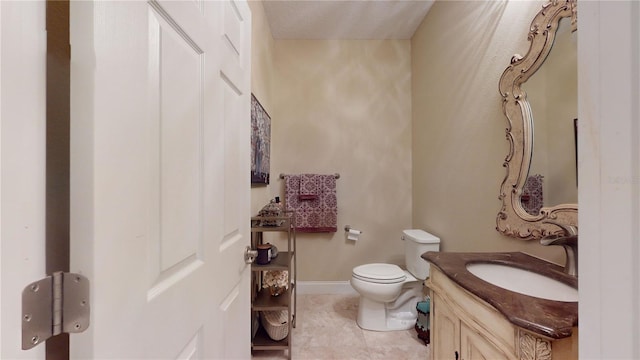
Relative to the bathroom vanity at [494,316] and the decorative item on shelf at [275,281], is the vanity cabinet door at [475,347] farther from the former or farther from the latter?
the decorative item on shelf at [275,281]

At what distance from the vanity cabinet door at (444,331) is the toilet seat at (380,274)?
2.24 feet

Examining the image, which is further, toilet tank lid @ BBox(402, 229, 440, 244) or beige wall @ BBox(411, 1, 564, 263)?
toilet tank lid @ BBox(402, 229, 440, 244)

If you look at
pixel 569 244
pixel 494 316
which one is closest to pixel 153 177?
pixel 494 316

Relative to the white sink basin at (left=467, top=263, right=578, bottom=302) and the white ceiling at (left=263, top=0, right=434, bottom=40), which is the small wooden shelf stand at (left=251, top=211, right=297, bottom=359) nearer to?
the white sink basin at (left=467, top=263, right=578, bottom=302)

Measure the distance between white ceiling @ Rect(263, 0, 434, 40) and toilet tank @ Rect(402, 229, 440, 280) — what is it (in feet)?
6.42

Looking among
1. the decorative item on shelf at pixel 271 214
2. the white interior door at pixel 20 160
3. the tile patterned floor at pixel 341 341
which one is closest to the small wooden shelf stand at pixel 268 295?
the decorative item on shelf at pixel 271 214

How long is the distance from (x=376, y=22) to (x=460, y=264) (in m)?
2.25

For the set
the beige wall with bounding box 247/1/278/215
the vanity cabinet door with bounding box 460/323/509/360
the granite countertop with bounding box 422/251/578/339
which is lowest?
the vanity cabinet door with bounding box 460/323/509/360

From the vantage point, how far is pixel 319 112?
109 inches

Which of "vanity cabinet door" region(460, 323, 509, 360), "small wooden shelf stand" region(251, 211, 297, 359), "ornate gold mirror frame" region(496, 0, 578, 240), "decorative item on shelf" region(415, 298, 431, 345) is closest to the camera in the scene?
"vanity cabinet door" region(460, 323, 509, 360)

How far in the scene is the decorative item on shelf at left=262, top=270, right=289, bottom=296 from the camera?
5.86 feet

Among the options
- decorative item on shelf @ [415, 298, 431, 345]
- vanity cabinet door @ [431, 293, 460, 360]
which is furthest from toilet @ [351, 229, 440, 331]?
vanity cabinet door @ [431, 293, 460, 360]

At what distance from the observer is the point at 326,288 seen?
107 inches

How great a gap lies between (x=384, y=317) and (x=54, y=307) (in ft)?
6.95
